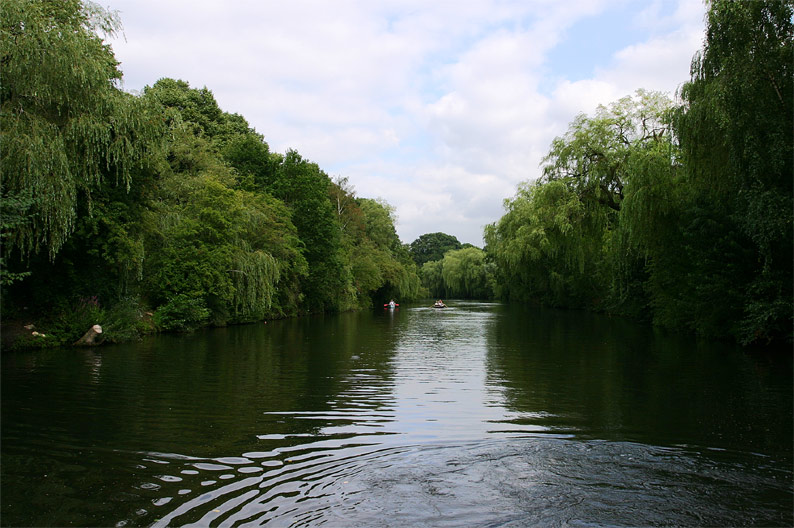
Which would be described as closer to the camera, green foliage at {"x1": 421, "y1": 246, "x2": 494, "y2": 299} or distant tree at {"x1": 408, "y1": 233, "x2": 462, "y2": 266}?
green foliage at {"x1": 421, "y1": 246, "x2": 494, "y2": 299}

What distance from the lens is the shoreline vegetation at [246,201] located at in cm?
1288

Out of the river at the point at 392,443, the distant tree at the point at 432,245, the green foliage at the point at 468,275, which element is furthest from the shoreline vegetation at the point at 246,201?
the distant tree at the point at 432,245

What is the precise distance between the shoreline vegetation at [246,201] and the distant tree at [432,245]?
9425 cm

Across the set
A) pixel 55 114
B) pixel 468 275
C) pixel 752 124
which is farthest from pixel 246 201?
pixel 468 275

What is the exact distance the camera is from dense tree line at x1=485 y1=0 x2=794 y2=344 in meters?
12.9

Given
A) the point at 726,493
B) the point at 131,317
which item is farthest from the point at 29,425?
the point at 131,317

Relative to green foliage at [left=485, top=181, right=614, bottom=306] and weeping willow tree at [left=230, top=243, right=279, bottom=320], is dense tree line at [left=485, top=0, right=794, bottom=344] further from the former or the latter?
weeping willow tree at [left=230, top=243, right=279, bottom=320]

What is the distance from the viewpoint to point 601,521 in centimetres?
476

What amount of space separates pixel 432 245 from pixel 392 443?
410ft

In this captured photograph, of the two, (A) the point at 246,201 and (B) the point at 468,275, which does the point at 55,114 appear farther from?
(B) the point at 468,275

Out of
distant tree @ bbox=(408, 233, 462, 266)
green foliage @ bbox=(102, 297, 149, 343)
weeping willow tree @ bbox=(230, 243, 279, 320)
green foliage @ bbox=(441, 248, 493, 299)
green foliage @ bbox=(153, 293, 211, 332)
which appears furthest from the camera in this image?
distant tree @ bbox=(408, 233, 462, 266)

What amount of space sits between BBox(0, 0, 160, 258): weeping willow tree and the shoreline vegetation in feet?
0.14

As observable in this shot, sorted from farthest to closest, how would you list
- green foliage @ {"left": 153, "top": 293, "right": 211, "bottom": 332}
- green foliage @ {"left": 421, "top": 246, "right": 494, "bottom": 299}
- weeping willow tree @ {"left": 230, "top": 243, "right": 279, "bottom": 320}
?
green foliage @ {"left": 421, "top": 246, "right": 494, "bottom": 299}
weeping willow tree @ {"left": 230, "top": 243, "right": 279, "bottom": 320}
green foliage @ {"left": 153, "top": 293, "right": 211, "bottom": 332}

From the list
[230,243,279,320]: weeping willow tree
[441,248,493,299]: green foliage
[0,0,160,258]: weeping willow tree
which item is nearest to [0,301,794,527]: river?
[0,0,160,258]: weeping willow tree
